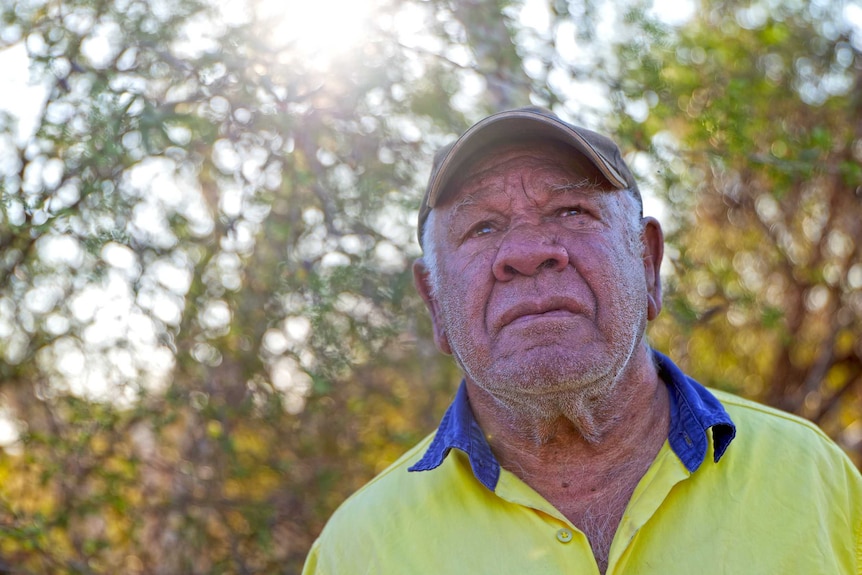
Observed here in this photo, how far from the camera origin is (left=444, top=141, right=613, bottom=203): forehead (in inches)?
94.1

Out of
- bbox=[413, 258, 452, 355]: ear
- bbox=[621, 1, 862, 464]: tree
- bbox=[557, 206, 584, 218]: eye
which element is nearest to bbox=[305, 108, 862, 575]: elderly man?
bbox=[557, 206, 584, 218]: eye

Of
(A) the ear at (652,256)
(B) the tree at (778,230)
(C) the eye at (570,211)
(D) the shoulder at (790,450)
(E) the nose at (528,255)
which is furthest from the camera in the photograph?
(B) the tree at (778,230)

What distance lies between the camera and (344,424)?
429cm

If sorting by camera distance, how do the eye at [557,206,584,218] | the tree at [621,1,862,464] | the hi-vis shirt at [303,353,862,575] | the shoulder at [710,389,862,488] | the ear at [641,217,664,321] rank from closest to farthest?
1. the hi-vis shirt at [303,353,862,575]
2. the shoulder at [710,389,862,488]
3. the eye at [557,206,584,218]
4. the ear at [641,217,664,321]
5. the tree at [621,1,862,464]

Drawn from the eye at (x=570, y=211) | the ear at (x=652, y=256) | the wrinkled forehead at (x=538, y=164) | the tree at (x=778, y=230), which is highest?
the wrinkled forehead at (x=538, y=164)

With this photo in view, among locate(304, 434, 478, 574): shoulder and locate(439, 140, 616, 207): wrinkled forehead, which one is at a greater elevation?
locate(439, 140, 616, 207): wrinkled forehead

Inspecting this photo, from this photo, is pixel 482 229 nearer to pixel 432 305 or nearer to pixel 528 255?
pixel 528 255

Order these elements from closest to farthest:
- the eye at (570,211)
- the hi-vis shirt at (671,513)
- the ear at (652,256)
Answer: the hi-vis shirt at (671,513)
the eye at (570,211)
the ear at (652,256)

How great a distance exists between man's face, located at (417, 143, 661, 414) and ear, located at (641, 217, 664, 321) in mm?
29

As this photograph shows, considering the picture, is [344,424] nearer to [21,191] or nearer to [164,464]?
[164,464]

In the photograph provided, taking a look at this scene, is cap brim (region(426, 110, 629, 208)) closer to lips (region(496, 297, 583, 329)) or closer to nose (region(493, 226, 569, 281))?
nose (region(493, 226, 569, 281))

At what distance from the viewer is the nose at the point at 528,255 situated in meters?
2.25

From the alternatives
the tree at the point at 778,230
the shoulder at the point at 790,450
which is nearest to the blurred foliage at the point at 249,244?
the tree at the point at 778,230

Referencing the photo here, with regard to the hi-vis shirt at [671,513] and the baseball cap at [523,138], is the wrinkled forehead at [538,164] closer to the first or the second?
the baseball cap at [523,138]
